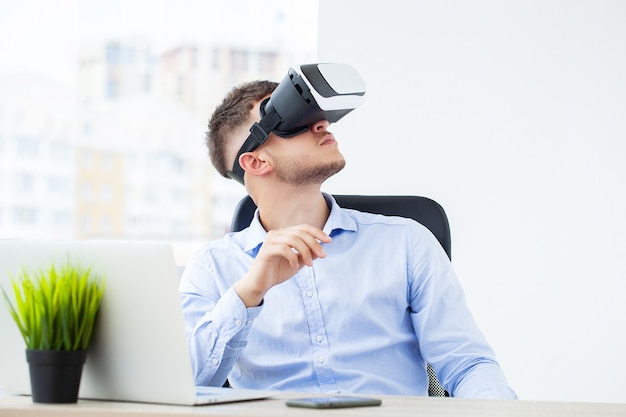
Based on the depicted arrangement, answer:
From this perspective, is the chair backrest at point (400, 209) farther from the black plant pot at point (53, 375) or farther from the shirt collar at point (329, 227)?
the black plant pot at point (53, 375)

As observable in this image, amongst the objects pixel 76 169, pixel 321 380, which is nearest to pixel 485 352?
pixel 321 380

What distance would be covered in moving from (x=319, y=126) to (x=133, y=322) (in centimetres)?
84

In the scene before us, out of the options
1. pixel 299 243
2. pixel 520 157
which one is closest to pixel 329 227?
pixel 299 243

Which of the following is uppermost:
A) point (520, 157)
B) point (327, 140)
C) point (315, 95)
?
point (315, 95)

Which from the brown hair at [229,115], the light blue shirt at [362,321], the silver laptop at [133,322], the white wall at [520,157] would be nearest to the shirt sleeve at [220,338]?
the light blue shirt at [362,321]

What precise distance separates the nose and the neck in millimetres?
131

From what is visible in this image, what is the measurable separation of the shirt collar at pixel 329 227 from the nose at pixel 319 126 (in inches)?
6.9

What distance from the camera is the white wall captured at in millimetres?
2953

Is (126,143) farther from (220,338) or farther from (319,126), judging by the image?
(220,338)

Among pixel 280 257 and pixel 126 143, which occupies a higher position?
pixel 280 257

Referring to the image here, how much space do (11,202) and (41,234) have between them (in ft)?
0.58

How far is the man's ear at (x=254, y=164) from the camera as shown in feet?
6.33

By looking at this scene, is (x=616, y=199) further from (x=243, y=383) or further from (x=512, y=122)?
(x=243, y=383)

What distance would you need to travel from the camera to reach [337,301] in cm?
179
